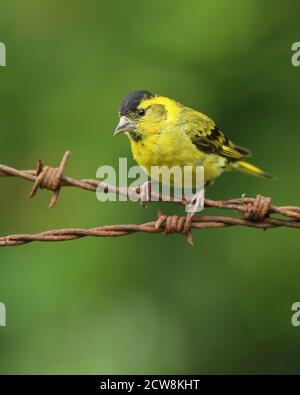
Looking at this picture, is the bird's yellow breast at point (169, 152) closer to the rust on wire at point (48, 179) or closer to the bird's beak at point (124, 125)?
the bird's beak at point (124, 125)

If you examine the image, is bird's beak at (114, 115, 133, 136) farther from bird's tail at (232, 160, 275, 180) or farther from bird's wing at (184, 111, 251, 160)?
bird's tail at (232, 160, 275, 180)

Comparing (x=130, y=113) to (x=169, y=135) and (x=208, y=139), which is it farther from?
(x=208, y=139)

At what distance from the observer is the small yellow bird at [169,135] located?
15.5 feet

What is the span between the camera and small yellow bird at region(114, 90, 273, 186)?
472 centimetres

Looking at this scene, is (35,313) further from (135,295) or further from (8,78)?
(8,78)

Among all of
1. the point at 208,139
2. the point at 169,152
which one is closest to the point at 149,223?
the point at 169,152

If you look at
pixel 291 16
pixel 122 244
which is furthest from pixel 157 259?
pixel 291 16

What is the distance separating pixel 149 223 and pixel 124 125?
1.45 metres

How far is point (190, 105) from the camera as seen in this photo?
5.95 m

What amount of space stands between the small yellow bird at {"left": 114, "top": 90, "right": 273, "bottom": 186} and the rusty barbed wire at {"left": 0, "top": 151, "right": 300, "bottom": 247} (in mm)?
1184

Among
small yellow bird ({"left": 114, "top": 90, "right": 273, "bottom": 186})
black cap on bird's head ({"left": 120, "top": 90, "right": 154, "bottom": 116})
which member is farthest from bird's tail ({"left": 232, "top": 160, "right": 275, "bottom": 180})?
black cap on bird's head ({"left": 120, "top": 90, "right": 154, "bottom": 116})

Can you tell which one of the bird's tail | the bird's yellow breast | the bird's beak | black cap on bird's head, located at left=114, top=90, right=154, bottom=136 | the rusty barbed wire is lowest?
the rusty barbed wire

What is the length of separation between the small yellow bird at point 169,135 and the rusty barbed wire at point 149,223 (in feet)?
3.88

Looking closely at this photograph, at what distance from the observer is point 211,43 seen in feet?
19.8
